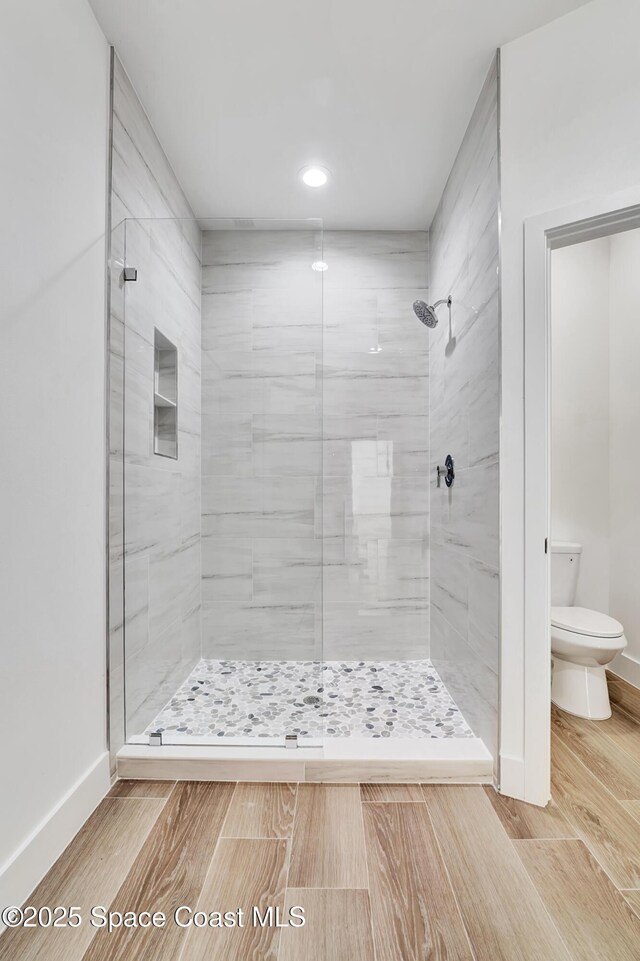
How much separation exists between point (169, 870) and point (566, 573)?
8.01ft

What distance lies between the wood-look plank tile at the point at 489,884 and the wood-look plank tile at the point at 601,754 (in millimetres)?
523

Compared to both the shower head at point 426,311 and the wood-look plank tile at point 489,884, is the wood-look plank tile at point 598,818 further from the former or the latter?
the shower head at point 426,311

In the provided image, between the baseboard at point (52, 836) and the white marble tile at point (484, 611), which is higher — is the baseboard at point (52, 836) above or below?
below

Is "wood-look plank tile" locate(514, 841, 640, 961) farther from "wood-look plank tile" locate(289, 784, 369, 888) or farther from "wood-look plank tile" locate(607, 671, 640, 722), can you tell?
"wood-look plank tile" locate(607, 671, 640, 722)

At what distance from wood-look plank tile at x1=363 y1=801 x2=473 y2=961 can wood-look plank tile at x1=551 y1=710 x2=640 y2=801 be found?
2.49ft

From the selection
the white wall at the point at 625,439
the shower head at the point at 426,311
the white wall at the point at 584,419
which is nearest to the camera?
the shower head at the point at 426,311

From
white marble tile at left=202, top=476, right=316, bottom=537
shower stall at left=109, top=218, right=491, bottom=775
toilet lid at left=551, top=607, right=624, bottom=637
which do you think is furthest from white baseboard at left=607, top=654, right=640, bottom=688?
white marble tile at left=202, top=476, right=316, bottom=537

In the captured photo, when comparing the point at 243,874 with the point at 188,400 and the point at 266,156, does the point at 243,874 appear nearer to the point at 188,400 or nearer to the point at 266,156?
the point at 188,400

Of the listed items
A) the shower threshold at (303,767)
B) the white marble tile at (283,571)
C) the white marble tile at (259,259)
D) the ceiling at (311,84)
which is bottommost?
the shower threshold at (303,767)

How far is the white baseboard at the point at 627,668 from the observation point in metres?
2.81

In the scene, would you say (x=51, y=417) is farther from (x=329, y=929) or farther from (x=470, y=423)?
(x=470, y=423)

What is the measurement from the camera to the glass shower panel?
81.0 inches

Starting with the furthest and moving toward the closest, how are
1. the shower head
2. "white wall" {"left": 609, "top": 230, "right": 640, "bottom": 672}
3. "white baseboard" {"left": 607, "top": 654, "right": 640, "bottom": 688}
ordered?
"white wall" {"left": 609, "top": 230, "right": 640, "bottom": 672}, "white baseboard" {"left": 607, "top": 654, "right": 640, "bottom": 688}, the shower head

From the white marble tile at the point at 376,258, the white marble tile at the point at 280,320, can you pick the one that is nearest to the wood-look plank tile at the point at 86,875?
the white marble tile at the point at 280,320
